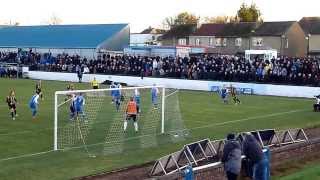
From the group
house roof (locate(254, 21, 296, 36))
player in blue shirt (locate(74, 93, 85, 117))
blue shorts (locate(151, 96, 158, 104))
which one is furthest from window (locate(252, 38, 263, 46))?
player in blue shirt (locate(74, 93, 85, 117))

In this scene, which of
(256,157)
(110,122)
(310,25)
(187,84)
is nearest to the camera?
(256,157)

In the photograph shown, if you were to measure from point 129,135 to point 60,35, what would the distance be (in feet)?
184

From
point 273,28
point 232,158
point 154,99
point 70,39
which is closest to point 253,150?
point 232,158

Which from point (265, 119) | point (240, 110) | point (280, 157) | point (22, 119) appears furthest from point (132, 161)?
point (240, 110)

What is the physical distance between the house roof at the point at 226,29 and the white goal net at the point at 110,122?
6124 cm

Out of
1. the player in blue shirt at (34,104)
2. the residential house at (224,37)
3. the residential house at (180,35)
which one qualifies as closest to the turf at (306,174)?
the player in blue shirt at (34,104)

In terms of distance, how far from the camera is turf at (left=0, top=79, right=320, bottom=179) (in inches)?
691

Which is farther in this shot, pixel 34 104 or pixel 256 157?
pixel 34 104

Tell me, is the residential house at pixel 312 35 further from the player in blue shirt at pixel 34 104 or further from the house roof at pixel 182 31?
the player in blue shirt at pixel 34 104

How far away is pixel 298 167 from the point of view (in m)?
17.7

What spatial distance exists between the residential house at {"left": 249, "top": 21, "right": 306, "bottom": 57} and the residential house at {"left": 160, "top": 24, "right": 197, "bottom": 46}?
45.0ft

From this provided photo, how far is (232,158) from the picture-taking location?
13031mm

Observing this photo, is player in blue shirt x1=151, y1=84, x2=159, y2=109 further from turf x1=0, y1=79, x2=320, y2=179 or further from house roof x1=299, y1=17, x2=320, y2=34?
house roof x1=299, y1=17, x2=320, y2=34

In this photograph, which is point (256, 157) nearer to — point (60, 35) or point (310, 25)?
point (60, 35)
